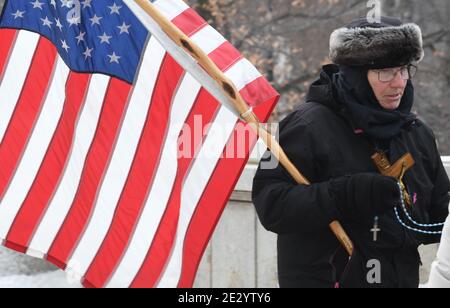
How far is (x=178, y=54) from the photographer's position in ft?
13.3

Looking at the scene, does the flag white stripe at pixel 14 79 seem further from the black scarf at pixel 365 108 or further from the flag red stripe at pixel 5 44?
the black scarf at pixel 365 108

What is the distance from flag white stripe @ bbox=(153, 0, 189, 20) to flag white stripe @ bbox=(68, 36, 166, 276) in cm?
17

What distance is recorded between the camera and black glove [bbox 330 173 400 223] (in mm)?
3561

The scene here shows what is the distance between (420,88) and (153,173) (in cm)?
1045

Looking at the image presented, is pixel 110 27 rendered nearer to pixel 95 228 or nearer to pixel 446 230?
pixel 95 228

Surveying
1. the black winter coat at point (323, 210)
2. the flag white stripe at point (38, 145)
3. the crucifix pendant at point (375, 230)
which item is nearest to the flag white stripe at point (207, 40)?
the black winter coat at point (323, 210)

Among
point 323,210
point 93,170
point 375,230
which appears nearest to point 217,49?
point 93,170

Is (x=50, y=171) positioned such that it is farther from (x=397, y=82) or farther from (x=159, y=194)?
(x=397, y=82)

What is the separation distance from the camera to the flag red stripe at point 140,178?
4.21 m

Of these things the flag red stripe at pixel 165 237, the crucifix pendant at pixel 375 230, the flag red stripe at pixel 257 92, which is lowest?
the flag red stripe at pixel 165 237

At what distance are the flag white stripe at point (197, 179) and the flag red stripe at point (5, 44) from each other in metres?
0.95

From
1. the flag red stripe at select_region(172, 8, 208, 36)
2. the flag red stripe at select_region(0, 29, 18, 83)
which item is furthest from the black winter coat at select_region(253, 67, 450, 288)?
the flag red stripe at select_region(0, 29, 18, 83)

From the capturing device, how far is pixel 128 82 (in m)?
4.26

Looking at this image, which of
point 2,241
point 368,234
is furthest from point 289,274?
point 2,241
